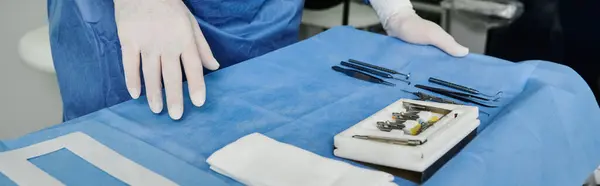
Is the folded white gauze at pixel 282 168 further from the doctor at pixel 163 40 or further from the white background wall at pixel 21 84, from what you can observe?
the white background wall at pixel 21 84

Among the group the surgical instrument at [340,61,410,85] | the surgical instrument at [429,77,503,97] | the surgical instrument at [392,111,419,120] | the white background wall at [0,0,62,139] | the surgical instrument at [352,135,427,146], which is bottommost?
the white background wall at [0,0,62,139]

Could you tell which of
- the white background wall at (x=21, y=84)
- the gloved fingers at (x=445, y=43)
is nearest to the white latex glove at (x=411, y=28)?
the gloved fingers at (x=445, y=43)

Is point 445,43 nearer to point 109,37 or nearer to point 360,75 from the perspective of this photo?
point 360,75

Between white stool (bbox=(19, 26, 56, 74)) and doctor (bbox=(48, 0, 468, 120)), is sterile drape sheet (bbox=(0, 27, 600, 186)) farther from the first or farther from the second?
white stool (bbox=(19, 26, 56, 74))

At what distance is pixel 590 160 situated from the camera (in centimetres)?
83

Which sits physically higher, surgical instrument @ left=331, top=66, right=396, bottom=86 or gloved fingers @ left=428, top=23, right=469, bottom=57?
gloved fingers @ left=428, top=23, right=469, bottom=57

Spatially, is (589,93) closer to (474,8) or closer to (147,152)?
(147,152)

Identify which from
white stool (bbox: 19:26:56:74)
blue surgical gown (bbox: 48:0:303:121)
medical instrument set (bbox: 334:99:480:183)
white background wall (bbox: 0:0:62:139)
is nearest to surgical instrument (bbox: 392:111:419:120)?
medical instrument set (bbox: 334:99:480:183)

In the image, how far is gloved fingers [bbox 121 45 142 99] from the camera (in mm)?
785

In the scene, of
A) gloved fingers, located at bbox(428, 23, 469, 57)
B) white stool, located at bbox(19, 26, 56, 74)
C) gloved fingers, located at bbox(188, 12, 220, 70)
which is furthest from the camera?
white stool, located at bbox(19, 26, 56, 74)

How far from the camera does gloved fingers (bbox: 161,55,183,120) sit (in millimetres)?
734

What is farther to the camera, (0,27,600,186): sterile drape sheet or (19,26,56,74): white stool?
(19,26,56,74): white stool

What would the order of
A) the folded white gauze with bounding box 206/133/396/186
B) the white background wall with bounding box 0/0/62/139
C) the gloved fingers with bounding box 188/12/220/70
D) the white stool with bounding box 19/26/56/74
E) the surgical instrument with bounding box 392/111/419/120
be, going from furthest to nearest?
1. the white background wall with bounding box 0/0/62/139
2. the white stool with bounding box 19/26/56/74
3. the gloved fingers with bounding box 188/12/220/70
4. the surgical instrument with bounding box 392/111/419/120
5. the folded white gauze with bounding box 206/133/396/186

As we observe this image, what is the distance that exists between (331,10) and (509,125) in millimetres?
1613
